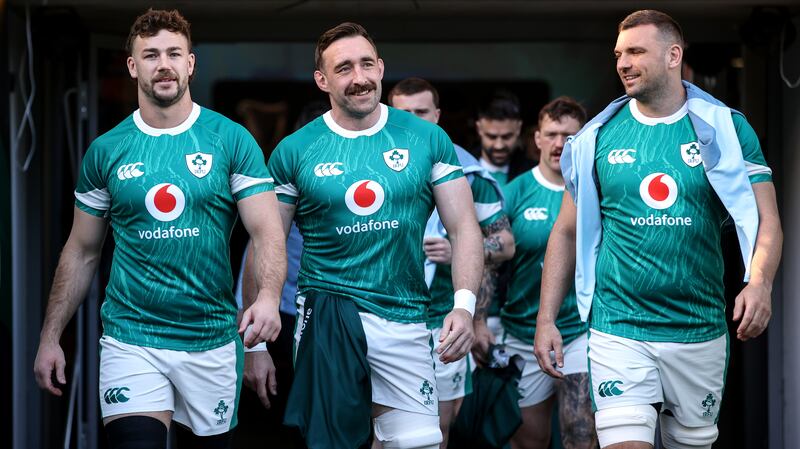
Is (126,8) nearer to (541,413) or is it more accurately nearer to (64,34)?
(64,34)

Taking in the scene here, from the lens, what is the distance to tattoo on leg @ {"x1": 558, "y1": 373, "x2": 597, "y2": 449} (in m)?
6.66

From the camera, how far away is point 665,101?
5383 millimetres

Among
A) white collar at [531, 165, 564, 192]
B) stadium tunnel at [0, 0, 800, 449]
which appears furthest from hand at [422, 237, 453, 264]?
stadium tunnel at [0, 0, 800, 449]

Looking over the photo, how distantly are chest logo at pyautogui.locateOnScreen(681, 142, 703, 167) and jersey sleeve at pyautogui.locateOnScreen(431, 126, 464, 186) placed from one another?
91cm

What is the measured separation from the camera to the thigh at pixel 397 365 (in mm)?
5281

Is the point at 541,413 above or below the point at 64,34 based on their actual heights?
below

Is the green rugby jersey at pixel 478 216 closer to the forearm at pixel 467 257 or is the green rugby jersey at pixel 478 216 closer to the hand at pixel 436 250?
the hand at pixel 436 250

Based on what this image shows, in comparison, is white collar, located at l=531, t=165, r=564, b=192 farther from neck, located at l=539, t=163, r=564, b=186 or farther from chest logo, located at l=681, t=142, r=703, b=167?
chest logo, located at l=681, t=142, r=703, b=167

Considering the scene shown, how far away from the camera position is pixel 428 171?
5414 millimetres

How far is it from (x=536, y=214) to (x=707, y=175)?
1.87m

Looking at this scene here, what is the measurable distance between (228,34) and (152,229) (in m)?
3.71

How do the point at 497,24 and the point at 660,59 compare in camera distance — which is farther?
the point at 497,24

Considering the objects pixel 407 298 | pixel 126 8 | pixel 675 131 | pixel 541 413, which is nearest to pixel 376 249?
pixel 407 298

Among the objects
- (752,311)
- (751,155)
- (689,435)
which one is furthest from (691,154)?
(689,435)
